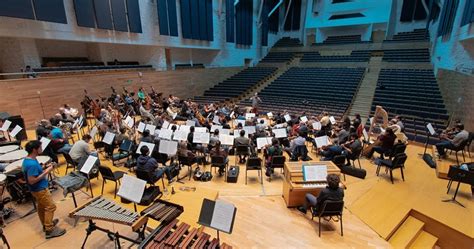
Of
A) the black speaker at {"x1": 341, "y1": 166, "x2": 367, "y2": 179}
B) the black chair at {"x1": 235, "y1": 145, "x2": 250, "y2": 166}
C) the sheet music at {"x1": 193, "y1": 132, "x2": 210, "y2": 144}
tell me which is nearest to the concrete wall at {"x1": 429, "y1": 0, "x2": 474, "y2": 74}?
the black speaker at {"x1": 341, "y1": 166, "x2": 367, "y2": 179}

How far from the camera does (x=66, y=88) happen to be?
13195 millimetres

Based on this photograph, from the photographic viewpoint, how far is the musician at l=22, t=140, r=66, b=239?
409 cm

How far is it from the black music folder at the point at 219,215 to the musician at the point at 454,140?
29.3ft

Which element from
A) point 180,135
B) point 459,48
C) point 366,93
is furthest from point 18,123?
point 459,48

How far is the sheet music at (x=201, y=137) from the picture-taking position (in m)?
7.87

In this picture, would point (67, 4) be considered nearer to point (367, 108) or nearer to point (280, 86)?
point (280, 86)

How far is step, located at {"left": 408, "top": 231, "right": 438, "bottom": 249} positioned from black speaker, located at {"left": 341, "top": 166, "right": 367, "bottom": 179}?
2.20 m

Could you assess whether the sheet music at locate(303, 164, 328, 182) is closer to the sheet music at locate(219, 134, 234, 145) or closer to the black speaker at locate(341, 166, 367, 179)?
the black speaker at locate(341, 166, 367, 179)

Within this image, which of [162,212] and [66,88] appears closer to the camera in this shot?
[162,212]

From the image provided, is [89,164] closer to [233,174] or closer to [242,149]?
[233,174]

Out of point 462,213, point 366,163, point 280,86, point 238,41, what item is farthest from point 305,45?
point 462,213

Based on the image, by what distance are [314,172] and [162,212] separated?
11.6ft

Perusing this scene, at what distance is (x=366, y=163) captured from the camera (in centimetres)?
856

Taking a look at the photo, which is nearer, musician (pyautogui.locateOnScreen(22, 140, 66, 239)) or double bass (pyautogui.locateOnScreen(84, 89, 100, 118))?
musician (pyautogui.locateOnScreen(22, 140, 66, 239))
